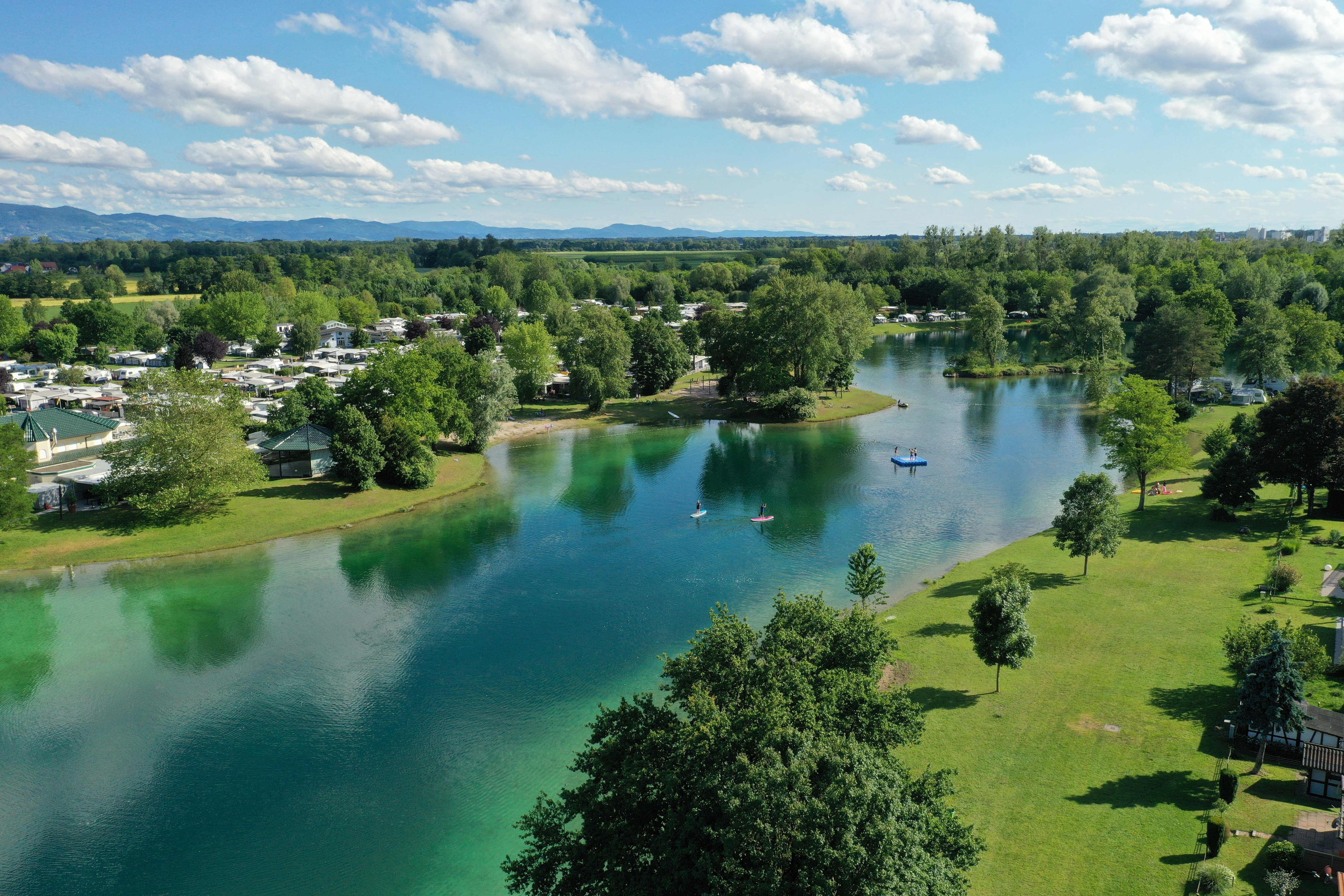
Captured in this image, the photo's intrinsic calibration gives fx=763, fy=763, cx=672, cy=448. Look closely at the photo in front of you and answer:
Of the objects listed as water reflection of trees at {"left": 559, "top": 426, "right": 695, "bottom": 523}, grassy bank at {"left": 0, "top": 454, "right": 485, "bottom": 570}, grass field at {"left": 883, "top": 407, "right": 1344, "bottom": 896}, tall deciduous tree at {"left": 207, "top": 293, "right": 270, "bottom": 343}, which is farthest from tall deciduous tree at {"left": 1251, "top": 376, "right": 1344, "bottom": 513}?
tall deciduous tree at {"left": 207, "top": 293, "right": 270, "bottom": 343}

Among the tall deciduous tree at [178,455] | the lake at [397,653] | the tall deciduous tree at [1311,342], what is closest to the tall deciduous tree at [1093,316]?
the tall deciduous tree at [1311,342]

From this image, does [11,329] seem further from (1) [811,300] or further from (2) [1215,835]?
(2) [1215,835]

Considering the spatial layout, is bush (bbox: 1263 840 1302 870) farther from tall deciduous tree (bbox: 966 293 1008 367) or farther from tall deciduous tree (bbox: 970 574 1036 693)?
→ tall deciduous tree (bbox: 966 293 1008 367)

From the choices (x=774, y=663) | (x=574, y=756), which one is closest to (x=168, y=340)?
(x=574, y=756)

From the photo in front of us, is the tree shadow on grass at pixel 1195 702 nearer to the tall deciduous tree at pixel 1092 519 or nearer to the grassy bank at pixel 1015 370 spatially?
the tall deciduous tree at pixel 1092 519

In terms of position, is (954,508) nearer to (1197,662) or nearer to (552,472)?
(1197,662)

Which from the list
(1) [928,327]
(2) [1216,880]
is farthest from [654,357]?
(1) [928,327]
